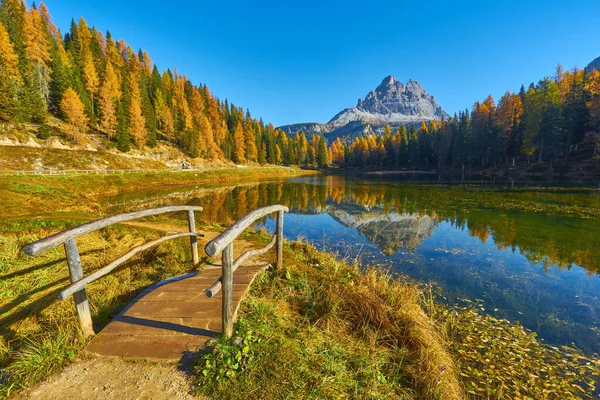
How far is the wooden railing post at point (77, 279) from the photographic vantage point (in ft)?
12.0

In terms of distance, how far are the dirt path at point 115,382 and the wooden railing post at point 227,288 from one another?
2.28ft

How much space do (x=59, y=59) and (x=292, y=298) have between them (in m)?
78.2

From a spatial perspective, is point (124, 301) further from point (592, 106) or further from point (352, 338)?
point (592, 106)

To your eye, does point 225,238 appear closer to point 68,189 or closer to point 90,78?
point 68,189

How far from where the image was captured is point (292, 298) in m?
5.74

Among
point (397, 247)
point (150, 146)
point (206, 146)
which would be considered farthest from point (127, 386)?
point (206, 146)

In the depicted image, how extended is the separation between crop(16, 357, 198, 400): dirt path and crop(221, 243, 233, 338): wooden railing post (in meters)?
0.69

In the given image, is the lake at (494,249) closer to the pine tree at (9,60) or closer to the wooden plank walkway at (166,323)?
the wooden plank walkway at (166,323)

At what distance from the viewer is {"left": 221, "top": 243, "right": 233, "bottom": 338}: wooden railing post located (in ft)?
11.7

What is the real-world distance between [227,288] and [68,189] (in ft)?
107

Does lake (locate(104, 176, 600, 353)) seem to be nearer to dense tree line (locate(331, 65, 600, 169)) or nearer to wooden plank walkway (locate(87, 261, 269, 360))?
wooden plank walkway (locate(87, 261, 269, 360))

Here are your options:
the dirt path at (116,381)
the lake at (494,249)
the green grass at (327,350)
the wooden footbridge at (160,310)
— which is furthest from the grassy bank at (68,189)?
the green grass at (327,350)

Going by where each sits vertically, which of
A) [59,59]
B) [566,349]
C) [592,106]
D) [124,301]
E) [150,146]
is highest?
[59,59]

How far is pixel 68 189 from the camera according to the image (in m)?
25.8
